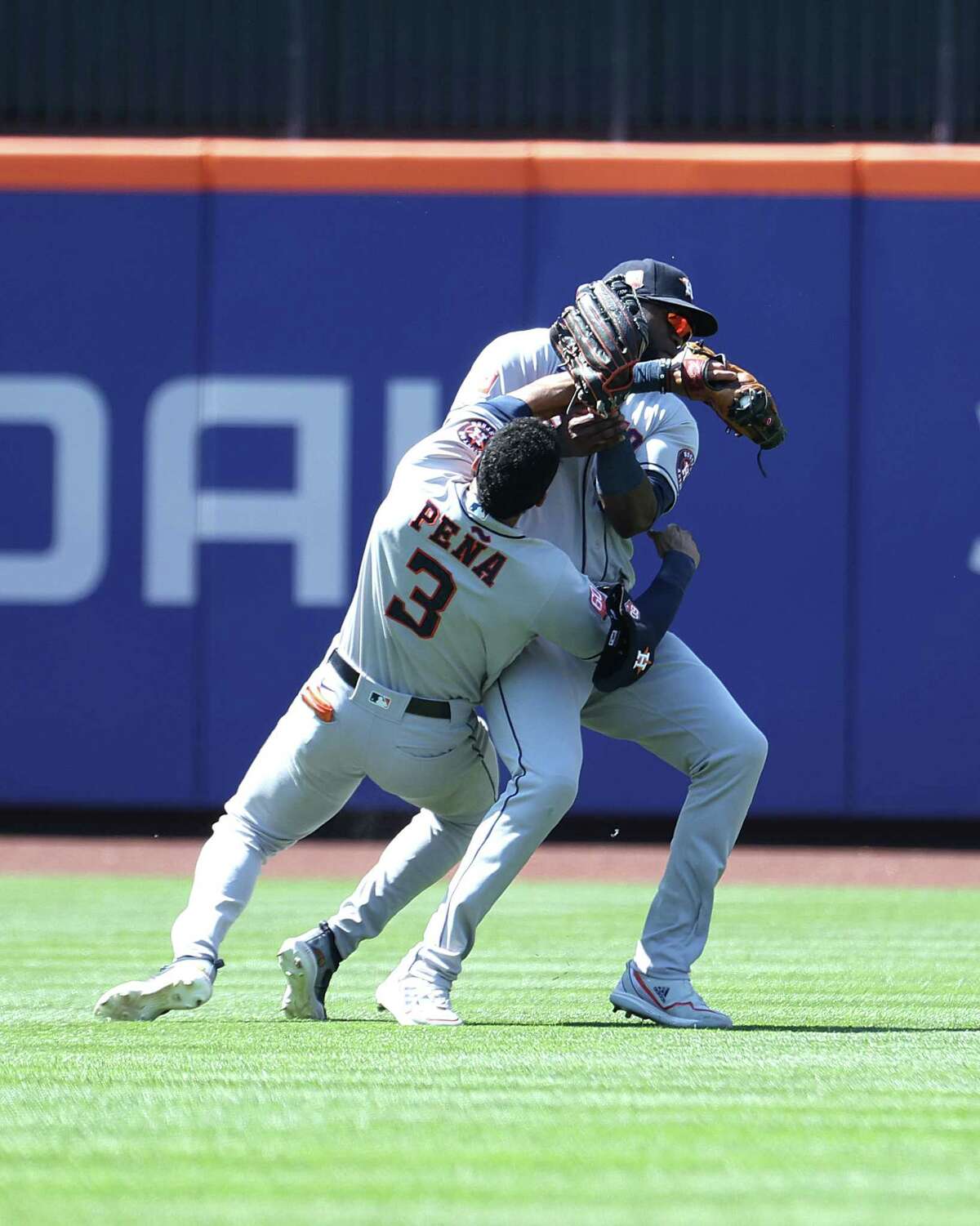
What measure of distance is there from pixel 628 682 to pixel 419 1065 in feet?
3.93

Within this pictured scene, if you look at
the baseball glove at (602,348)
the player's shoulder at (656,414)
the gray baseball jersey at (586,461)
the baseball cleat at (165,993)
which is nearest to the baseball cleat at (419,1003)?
the baseball cleat at (165,993)

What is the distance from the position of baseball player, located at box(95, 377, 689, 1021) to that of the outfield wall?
19.8ft

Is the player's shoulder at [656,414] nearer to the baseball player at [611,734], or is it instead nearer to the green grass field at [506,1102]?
the baseball player at [611,734]

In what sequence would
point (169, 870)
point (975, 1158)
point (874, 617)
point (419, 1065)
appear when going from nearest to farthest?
point (975, 1158)
point (419, 1065)
point (169, 870)
point (874, 617)

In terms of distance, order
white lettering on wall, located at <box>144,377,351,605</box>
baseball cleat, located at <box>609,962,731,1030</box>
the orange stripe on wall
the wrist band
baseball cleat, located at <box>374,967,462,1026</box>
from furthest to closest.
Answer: white lettering on wall, located at <box>144,377,351,605</box> → the orange stripe on wall → the wrist band → baseball cleat, located at <box>609,962,731,1030</box> → baseball cleat, located at <box>374,967,462,1026</box>

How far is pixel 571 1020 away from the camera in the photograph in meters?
4.73

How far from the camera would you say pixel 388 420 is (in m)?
10.8

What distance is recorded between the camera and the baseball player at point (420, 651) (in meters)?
4.46

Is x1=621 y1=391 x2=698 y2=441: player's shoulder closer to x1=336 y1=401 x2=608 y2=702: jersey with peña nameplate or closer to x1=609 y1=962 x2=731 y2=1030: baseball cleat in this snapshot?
x1=336 y1=401 x2=608 y2=702: jersey with peña nameplate

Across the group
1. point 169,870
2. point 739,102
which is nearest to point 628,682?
point 169,870

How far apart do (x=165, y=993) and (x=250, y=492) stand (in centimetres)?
660

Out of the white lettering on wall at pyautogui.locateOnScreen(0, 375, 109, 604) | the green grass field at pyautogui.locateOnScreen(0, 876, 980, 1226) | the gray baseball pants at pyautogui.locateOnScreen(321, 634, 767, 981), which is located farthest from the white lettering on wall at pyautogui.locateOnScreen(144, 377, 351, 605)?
the gray baseball pants at pyautogui.locateOnScreen(321, 634, 767, 981)

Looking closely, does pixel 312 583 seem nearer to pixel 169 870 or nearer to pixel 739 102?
pixel 169 870

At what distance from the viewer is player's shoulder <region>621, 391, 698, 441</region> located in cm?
506
